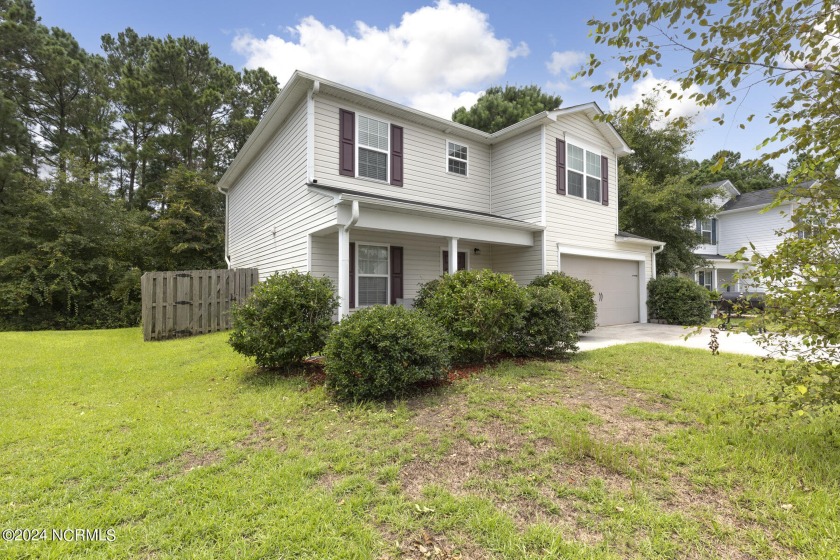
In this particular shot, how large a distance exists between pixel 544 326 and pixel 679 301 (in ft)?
28.6

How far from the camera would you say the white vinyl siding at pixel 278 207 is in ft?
28.6

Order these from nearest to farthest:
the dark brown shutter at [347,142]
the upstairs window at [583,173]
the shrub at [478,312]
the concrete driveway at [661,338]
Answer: the shrub at [478,312], the concrete driveway at [661,338], the dark brown shutter at [347,142], the upstairs window at [583,173]

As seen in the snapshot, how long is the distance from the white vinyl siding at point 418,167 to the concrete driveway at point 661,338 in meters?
5.03

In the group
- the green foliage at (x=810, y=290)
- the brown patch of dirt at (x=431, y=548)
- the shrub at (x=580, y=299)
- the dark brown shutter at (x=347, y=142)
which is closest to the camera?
the brown patch of dirt at (x=431, y=548)

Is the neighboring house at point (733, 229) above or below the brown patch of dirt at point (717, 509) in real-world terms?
above

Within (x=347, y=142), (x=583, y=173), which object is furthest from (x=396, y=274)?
(x=583, y=173)

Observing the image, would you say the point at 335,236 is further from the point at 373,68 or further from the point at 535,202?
the point at 373,68

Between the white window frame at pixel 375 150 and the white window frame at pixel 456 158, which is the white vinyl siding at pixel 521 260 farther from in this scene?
the white window frame at pixel 375 150

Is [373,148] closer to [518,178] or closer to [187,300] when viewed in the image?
[518,178]

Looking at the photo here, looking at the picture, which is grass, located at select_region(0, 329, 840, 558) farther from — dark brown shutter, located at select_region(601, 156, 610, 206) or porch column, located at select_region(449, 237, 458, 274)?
dark brown shutter, located at select_region(601, 156, 610, 206)

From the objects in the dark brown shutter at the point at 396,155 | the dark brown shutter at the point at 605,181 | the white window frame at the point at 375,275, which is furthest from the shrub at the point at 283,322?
the dark brown shutter at the point at 605,181

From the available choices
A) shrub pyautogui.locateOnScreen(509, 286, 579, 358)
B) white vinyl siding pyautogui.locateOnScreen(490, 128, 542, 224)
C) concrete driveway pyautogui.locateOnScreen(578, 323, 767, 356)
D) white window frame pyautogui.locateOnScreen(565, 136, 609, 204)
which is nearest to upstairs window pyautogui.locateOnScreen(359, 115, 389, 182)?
white vinyl siding pyautogui.locateOnScreen(490, 128, 542, 224)

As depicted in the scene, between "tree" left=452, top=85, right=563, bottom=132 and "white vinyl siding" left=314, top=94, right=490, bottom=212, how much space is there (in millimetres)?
11571

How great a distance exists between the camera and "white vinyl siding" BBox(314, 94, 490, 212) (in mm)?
8633
